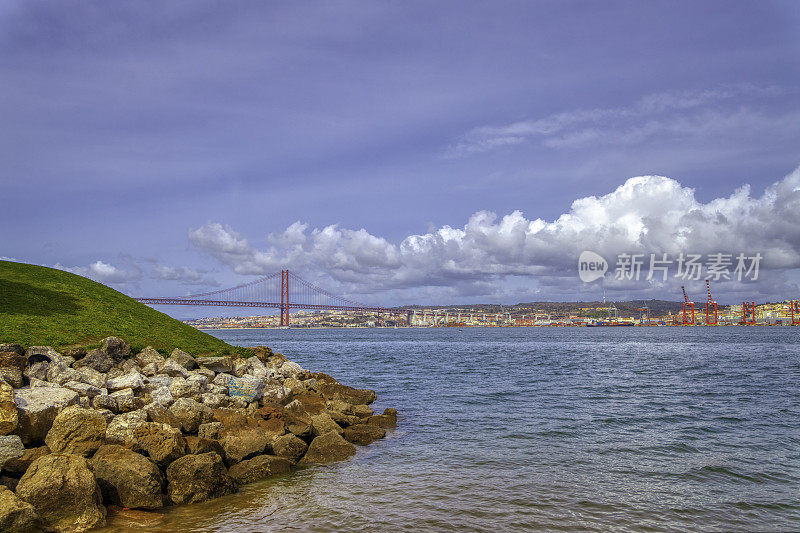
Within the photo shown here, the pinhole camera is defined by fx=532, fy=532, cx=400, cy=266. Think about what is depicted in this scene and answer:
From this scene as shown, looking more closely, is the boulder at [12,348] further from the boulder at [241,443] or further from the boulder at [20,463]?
the boulder at [241,443]

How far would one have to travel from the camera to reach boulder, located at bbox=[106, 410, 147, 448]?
916 cm

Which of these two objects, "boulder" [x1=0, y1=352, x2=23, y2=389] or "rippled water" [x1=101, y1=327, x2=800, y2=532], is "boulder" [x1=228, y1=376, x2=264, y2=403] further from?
"boulder" [x1=0, y1=352, x2=23, y2=389]

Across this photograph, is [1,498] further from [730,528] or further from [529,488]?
[730,528]

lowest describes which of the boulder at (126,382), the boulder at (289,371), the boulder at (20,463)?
the boulder at (289,371)

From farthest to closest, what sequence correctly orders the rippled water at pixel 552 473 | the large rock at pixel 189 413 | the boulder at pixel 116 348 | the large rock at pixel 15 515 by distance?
the boulder at pixel 116 348 → the large rock at pixel 189 413 → the rippled water at pixel 552 473 → the large rock at pixel 15 515

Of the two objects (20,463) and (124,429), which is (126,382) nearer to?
(124,429)

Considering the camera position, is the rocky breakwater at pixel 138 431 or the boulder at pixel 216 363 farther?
the boulder at pixel 216 363

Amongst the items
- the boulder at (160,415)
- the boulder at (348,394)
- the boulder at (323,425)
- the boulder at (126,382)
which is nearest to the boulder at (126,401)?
the boulder at (160,415)

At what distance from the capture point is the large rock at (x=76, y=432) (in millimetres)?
8398

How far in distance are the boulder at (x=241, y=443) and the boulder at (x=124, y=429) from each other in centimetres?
160

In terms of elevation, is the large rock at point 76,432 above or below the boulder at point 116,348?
below

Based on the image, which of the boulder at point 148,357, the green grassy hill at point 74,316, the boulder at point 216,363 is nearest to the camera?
the boulder at point 148,357

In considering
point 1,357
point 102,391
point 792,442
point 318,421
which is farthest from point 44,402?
point 792,442

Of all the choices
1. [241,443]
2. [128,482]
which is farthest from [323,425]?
[128,482]
